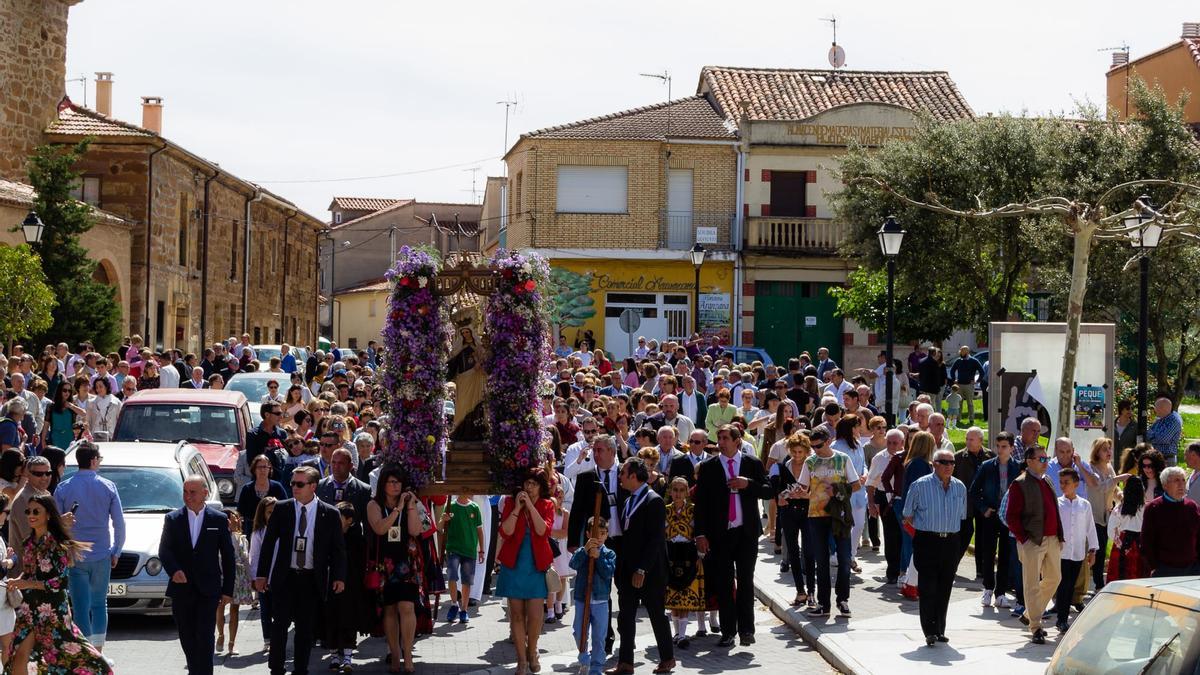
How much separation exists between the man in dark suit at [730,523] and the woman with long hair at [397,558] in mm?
1960

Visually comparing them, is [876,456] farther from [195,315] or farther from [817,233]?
[195,315]

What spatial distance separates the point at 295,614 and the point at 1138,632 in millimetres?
6542

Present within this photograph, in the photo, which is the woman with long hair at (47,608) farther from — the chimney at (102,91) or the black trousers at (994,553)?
the chimney at (102,91)

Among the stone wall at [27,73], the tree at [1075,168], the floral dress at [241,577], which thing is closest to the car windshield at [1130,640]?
the floral dress at [241,577]

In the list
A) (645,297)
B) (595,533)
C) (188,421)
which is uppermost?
(645,297)

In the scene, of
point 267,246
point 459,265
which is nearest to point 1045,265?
point 459,265

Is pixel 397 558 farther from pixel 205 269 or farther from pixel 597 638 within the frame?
pixel 205 269

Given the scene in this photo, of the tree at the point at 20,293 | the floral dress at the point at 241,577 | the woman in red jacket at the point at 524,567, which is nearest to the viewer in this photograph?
the woman in red jacket at the point at 524,567

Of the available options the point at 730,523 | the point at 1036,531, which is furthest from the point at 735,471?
A: the point at 1036,531

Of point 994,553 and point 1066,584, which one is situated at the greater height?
point 994,553

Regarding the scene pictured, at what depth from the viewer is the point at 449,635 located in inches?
540

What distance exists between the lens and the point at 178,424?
19.2m

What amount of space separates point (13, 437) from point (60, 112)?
31.6 metres

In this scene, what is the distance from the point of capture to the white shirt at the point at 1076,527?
44.0 feet
